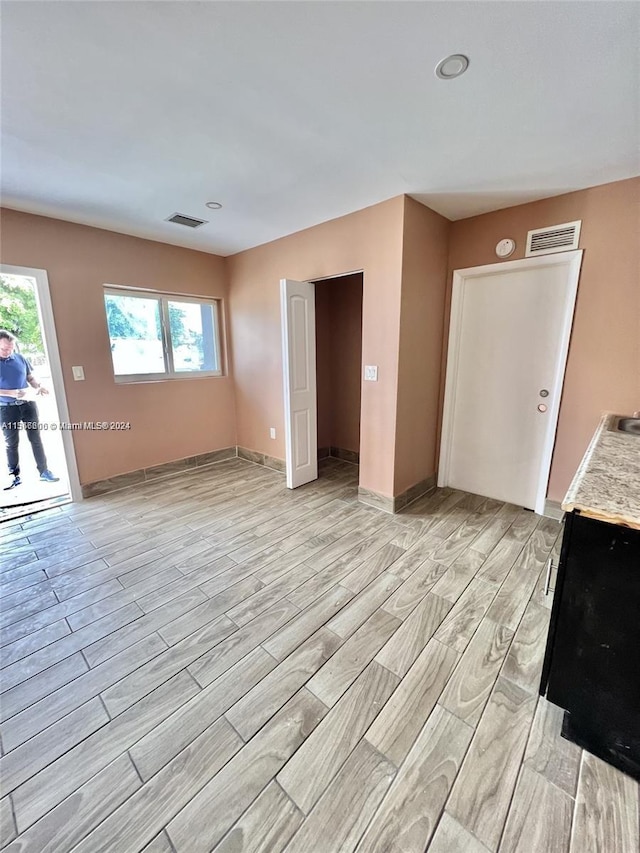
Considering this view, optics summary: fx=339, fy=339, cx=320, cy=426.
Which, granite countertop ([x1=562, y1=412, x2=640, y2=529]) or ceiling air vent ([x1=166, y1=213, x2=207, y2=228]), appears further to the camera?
ceiling air vent ([x1=166, y1=213, x2=207, y2=228])

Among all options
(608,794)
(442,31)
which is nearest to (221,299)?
(442,31)

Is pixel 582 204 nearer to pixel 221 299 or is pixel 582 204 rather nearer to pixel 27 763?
pixel 221 299

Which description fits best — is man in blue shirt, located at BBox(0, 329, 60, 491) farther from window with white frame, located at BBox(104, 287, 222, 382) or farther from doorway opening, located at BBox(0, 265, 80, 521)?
window with white frame, located at BBox(104, 287, 222, 382)

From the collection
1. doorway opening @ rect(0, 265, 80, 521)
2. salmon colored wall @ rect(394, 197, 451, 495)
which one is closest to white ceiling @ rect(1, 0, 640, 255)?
salmon colored wall @ rect(394, 197, 451, 495)

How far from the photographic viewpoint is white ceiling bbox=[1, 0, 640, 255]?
118 centimetres

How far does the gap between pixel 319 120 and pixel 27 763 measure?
2.98 m

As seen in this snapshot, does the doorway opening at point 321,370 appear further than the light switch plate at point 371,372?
Yes

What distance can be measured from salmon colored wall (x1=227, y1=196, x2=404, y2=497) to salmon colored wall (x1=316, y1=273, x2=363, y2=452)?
742 mm

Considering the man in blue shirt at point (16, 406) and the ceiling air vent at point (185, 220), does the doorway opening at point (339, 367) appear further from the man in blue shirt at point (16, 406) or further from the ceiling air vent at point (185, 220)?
the man in blue shirt at point (16, 406)

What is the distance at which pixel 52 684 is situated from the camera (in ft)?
4.93

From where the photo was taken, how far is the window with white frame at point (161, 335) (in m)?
3.53

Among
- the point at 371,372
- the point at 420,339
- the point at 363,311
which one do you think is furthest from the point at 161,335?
the point at 420,339

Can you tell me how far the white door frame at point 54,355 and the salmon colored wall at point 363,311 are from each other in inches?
73.1

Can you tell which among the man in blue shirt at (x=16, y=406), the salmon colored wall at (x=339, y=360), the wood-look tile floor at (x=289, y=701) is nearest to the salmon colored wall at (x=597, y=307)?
the wood-look tile floor at (x=289, y=701)
